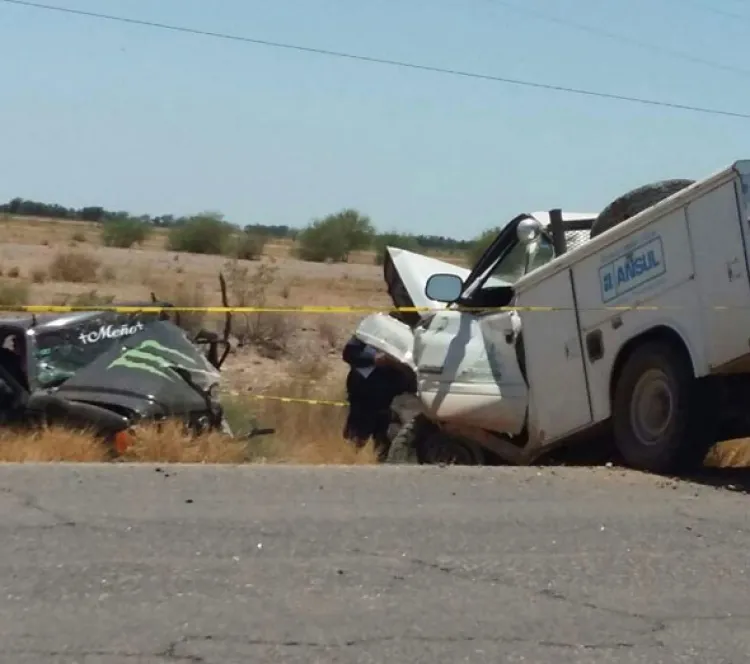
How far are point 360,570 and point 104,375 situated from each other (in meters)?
5.31

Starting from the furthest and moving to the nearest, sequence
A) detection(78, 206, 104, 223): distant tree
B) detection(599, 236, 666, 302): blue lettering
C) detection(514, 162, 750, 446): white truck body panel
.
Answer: detection(78, 206, 104, 223): distant tree → detection(599, 236, 666, 302): blue lettering → detection(514, 162, 750, 446): white truck body panel

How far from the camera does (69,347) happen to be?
1223cm

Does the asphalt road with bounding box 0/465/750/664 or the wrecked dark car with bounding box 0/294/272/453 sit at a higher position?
the wrecked dark car with bounding box 0/294/272/453

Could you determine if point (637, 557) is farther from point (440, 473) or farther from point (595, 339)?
point (595, 339)

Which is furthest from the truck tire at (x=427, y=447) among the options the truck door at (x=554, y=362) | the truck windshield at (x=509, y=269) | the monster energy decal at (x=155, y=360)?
the monster energy decal at (x=155, y=360)

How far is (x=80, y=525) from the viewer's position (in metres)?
7.75

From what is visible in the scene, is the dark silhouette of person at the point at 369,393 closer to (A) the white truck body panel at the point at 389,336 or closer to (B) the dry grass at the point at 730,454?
(A) the white truck body panel at the point at 389,336

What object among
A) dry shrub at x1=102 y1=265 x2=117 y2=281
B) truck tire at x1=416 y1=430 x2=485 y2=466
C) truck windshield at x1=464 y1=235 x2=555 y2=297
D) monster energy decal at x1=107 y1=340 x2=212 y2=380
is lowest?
truck tire at x1=416 y1=430 x2=485 y2=466

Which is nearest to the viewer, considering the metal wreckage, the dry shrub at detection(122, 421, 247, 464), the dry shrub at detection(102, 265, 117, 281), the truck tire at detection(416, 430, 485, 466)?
the dry shrub at detection(122, 421, 247, 464)

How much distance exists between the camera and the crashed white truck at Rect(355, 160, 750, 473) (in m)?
9.70

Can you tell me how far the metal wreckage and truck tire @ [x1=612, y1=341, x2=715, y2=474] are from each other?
11.5 feet

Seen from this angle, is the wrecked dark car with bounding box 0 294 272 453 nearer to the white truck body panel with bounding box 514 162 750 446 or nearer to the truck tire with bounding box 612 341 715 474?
the white truck body panel with bounding box 514 162 750 446

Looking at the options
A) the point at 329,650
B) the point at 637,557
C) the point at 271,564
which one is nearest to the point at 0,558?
the point at 271,564

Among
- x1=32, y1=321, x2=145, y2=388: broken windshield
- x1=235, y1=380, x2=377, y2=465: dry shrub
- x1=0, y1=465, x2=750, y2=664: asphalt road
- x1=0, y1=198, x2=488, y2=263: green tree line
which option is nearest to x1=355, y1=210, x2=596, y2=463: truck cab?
x1=235, y1=380, x2=377, y2=465: dry shrub
